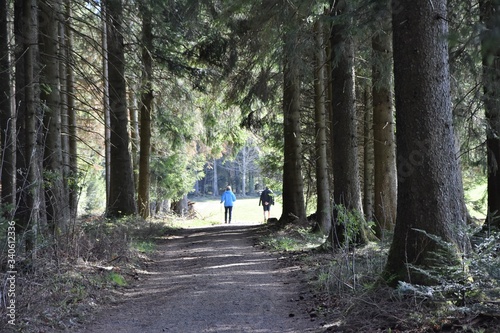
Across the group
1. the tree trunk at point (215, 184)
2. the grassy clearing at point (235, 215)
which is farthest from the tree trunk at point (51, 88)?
the tree trunk at point (215, 184)

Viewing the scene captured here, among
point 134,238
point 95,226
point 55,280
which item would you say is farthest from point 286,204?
point 55,280

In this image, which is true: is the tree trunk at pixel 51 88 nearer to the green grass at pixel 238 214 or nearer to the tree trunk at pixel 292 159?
the tree trunk at pixel 292 159

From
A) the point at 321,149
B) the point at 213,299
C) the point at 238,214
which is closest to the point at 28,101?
the point at 213,299

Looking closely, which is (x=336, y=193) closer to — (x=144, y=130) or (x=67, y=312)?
(x=67, y=312)

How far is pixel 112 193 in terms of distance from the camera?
1698cm

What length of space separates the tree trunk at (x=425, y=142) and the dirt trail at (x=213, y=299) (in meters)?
1.59

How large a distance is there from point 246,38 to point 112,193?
23.5 feet

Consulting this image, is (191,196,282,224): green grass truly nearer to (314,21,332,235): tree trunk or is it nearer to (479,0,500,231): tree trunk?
(314,21,332,235): tree trunk

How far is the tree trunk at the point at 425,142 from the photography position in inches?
231

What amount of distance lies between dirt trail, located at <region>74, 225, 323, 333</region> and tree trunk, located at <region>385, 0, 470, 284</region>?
159 cm

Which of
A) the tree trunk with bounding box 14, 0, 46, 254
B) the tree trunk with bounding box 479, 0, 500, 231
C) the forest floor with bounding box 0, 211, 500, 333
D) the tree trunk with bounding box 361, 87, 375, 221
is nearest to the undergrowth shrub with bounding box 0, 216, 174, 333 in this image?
the forest floor with bounding box 0, 211, 500, 333

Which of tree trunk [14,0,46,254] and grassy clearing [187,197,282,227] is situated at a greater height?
tree trunk [14,0,46,254]

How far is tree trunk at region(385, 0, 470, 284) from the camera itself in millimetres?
5859

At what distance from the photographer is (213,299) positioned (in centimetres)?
718
